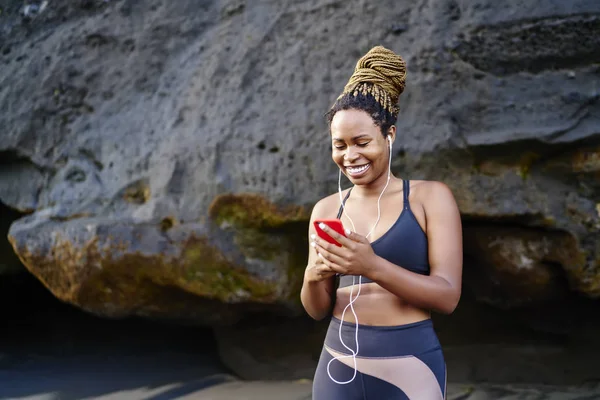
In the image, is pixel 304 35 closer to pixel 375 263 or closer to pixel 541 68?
pixel 541 68

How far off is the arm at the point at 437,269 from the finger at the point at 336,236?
0.36 feet

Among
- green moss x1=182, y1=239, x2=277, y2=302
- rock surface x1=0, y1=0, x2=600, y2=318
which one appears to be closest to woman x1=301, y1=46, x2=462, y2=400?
rock surface x1=0, y1=0, x2=600, y2=318

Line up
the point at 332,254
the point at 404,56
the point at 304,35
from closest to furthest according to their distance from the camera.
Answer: the point at 332,254 → the point at 404,56 → the point at 304,35

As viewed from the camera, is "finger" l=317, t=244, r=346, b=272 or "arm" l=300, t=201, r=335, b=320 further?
"arm" l=300, t=201, r=335, b=320

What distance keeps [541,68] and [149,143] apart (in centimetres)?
214

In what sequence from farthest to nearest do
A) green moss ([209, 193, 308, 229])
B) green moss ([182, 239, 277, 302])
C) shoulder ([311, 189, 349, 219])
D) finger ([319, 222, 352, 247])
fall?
green moss ([182, 239, 277, 302]) < green moss ([209, 193, 308, 229]) < shoulder ([311, 189, 349, 219]) < finger ([319, 222, 352, 247])

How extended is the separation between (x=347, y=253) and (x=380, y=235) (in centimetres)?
30

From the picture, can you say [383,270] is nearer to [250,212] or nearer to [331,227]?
[331,227]

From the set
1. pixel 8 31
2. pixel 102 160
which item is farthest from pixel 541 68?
pixel 8 31

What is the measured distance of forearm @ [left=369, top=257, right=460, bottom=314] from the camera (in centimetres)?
162

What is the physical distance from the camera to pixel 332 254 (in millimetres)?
1574

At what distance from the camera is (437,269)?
1733 millimetres

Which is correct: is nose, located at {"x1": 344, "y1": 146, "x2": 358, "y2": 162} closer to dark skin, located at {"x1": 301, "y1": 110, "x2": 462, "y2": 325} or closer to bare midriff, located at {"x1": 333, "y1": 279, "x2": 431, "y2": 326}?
dark skin, located at {"x1": 301, "y1": 110, "x2": 462, "y2": 325}

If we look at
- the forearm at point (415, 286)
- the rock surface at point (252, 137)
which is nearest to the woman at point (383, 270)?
the forearm at point (415, 286)
